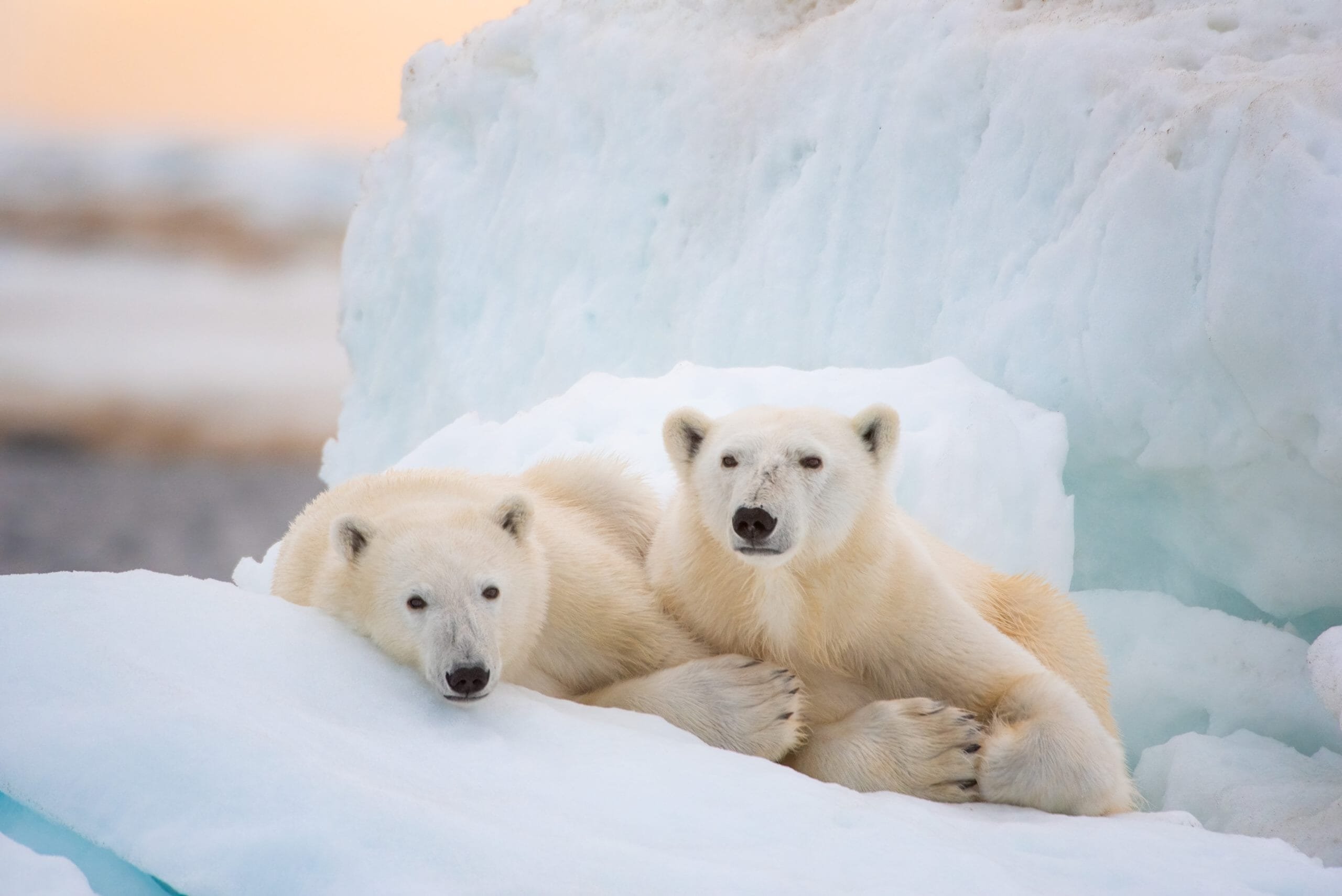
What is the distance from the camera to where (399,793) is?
230 cm

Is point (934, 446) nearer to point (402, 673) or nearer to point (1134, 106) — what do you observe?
point (1134, 106)

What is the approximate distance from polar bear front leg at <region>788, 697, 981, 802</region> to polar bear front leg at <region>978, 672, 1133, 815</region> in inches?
2.5

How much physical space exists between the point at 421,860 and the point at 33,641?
46.3 inches

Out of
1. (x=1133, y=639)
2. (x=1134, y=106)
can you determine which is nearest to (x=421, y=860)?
(x=1133, y=639)

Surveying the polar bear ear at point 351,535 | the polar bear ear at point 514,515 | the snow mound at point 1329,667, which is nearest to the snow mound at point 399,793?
the polar bear ear at point 351,535

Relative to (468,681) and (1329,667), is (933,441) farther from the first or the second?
(468,681)

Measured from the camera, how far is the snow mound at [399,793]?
2076mm

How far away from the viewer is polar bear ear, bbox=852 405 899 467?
3.38 meters

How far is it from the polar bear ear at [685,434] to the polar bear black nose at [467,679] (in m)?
0.98

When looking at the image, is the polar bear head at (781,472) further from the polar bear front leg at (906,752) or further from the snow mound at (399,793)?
the snow mound at (399,793)

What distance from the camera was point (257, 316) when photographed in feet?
20.7

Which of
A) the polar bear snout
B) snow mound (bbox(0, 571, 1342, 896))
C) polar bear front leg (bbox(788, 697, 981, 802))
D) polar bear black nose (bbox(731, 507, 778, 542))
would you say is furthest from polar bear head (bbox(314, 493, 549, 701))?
polar bear front leg (bbox(788, 697, 981, 802))

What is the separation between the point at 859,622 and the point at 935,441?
171cm

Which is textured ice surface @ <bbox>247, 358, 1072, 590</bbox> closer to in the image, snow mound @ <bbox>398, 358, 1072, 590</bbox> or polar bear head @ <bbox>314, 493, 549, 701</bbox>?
snow mound @ <bbox>398, 358, 1072, 590</bbox>
